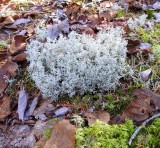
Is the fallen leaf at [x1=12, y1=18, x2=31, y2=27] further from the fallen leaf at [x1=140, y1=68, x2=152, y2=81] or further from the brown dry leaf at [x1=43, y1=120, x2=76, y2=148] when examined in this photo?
the brown dry leaf at [x1=43, y1=120, x2=76, y2=148]

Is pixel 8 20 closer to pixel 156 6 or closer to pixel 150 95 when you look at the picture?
pixel 156 6

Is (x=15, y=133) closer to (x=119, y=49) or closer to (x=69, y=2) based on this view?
(x=119, y=49)

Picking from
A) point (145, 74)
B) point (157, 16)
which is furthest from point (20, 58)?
point (157, 16)

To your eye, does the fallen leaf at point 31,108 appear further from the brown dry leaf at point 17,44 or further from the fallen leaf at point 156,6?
the fallen leaf at point 156,6

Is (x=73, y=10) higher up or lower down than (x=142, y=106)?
higher up

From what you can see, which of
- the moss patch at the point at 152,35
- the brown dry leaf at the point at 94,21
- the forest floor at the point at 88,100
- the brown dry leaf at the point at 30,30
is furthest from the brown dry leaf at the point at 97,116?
the brown dry leaf at the point at 30,30

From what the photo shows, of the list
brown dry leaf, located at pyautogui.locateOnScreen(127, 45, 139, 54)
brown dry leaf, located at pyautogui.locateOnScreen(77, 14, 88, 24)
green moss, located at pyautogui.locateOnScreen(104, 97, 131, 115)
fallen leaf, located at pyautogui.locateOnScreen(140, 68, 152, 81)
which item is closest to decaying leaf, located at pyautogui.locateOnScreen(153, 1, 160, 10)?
brown dry leaf, located at pyautogui.locateOnScreen(77, 14, 88, 24)
